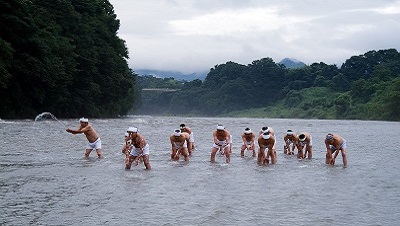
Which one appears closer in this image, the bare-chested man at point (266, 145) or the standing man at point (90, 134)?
the bare-chested man at point (266, 145)

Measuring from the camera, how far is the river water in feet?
41.8

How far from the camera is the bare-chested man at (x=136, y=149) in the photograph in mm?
20797

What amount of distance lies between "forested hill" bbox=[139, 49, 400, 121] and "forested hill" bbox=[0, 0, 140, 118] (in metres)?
54.3

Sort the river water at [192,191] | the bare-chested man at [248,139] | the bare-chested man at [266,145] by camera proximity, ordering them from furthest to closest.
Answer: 1. the bare-chested man at [248,139]
2. the bare-chested man at [266,145]
3. the river water at [192,191]

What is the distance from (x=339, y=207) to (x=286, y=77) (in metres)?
170

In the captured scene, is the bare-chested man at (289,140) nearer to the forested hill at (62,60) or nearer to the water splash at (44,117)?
the forested hill at (62,60)

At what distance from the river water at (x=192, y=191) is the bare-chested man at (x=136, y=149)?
0.59 metres

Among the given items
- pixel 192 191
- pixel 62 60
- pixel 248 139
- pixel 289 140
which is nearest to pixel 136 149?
pixel 192 191

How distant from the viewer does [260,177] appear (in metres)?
19.7

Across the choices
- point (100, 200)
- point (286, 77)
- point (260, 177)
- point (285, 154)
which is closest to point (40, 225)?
point (100, 200)

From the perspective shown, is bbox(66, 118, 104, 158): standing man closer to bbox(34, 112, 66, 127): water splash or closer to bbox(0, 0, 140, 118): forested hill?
bbox(0, 0, 140, 118): forested hill

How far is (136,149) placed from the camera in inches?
829

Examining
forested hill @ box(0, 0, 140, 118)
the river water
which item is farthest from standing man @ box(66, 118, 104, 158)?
forested hill @ box(0, 0, 140, 118)

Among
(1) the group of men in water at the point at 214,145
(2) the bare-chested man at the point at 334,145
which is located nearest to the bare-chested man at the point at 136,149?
(1) the group of men in water at the point at 214,145
